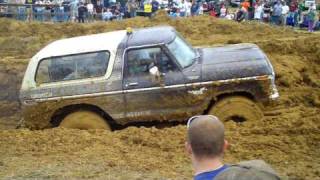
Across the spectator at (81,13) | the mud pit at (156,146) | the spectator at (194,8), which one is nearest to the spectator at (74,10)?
the spectator at (81,13)

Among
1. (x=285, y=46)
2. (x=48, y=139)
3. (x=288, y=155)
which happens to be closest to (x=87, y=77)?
(x=48, y=139)

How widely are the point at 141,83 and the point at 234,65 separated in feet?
5.59

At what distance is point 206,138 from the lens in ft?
11.3

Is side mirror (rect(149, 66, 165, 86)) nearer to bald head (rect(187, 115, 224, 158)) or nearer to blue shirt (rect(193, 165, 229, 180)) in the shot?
bald head (rect(187, 115, 224, 158))

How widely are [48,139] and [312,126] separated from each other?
14.6 feet

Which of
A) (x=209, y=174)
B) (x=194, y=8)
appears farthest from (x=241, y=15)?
(x=209, y=174)

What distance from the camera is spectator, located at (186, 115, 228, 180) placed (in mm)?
3418

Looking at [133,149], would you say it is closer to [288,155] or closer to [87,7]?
[288,155]

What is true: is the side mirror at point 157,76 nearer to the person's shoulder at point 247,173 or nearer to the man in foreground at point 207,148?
the man in foreground at point 207,148

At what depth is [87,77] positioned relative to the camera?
1004cm

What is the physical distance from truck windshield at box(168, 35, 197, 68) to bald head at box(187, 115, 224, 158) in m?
6.37

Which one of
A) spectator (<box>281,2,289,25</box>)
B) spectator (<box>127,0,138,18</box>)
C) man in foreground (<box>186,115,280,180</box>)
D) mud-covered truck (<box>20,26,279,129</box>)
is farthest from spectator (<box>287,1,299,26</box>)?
man in foreground (<box>186,115,280,180</box>)

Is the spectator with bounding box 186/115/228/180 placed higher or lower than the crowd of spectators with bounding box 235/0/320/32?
higher

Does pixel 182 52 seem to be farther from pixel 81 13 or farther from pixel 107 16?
pixel 107 16
